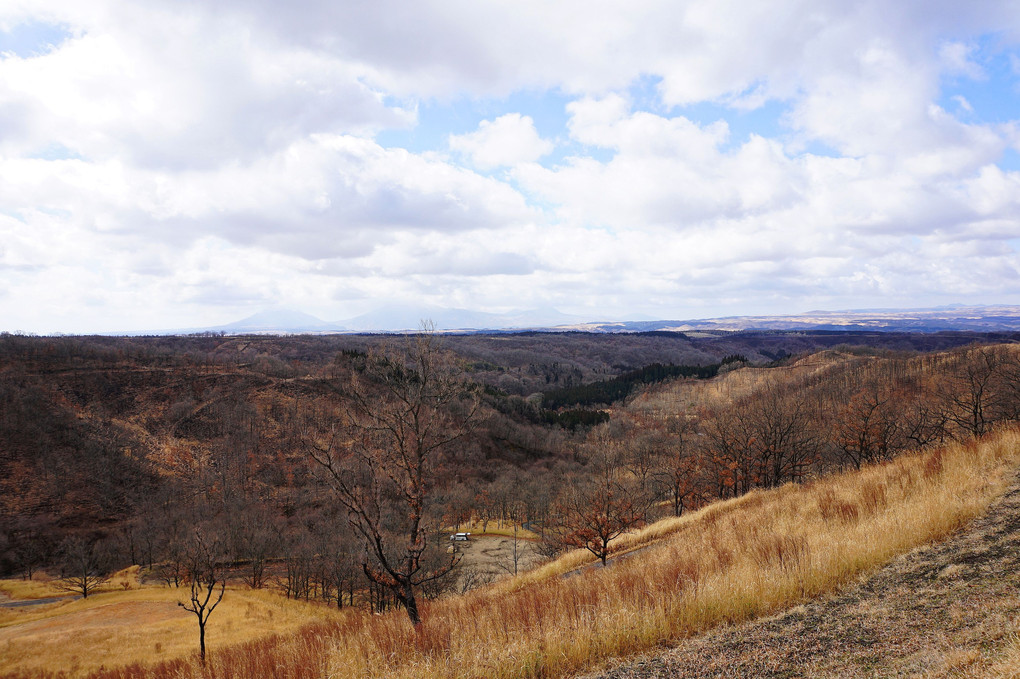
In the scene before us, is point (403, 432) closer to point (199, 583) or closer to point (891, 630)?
point (891, 630)

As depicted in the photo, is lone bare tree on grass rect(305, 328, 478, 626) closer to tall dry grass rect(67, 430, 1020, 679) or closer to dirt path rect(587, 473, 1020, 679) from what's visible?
tall dry grass rect(67, 430, 1020, 679)

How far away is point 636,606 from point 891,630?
295 cm

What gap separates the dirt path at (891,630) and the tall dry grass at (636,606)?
0.47 metres

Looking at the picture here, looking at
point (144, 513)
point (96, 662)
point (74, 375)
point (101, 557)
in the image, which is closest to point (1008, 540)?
point (96, 662)

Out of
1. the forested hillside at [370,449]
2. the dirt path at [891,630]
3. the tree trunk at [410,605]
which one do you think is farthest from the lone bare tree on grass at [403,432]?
the dirt path at [891,630]

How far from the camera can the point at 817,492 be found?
14.0 meters

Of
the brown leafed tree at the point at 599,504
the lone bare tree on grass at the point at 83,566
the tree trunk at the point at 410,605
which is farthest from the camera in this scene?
the lone bare tree on grass at the point at 83,566

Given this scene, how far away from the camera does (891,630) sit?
16.9ft

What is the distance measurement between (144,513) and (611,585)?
342ft

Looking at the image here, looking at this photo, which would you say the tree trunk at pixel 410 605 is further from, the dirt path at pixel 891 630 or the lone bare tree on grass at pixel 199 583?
the dirt path at pixel 891 630

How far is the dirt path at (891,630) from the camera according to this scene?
4434mm

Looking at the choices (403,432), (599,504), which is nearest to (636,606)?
(403,432)

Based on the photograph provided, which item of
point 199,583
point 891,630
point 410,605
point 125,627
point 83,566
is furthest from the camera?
point 83,566

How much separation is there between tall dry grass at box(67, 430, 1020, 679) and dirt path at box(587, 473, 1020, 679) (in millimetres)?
474
